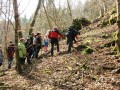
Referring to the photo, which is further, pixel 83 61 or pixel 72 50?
pixel 72 50

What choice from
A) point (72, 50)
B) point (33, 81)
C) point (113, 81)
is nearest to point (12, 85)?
point (33, 81)

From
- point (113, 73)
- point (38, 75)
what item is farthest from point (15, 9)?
point (113, 73)

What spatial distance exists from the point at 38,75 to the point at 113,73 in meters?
3.55

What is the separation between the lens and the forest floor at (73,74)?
10094 mm

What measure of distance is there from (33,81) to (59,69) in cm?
148

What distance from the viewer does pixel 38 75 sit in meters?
12.1

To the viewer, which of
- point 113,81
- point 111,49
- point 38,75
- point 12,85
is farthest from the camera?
Answer: point 111,49

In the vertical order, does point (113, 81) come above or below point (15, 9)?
below

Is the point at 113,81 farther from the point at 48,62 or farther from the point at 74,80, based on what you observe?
the point at 48,62

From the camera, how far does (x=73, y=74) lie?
36.7 ft

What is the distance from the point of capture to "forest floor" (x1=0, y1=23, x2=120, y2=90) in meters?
10.1

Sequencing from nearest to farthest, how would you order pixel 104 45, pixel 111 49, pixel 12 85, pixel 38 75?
1. pixel 12 85
2. pixel 38 75
3. pixel 111 49
4. pixel 104 45

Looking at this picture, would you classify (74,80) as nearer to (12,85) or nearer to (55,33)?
(12,85)

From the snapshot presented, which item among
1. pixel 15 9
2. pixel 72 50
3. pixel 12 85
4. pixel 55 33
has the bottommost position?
pixel 12 85
